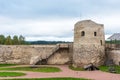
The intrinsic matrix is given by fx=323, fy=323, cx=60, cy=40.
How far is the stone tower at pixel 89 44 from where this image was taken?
123 ft

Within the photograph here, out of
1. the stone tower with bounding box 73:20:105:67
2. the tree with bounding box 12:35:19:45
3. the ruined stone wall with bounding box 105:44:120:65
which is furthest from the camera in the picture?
the tree with bounding box 12:35:19:45

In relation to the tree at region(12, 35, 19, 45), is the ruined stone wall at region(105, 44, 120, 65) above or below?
below

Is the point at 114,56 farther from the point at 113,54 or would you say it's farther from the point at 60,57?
the point at 60,57

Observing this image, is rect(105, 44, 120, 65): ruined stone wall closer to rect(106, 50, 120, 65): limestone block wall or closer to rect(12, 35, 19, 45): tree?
rect(106, 50, 120, 65): limestone block wall

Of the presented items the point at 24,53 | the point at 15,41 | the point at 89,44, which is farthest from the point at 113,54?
the point at 15,41

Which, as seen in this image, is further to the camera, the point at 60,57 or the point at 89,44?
the point at 60,57

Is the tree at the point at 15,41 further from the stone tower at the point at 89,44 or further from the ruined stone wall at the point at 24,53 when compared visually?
the stone tower at the point at 89,44

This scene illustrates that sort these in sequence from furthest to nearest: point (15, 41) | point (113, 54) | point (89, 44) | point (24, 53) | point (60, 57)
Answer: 1. point (15, 41)
2. point (24, 53)
3. point (60, 57)
4. point (113, 54)
5. point (89, 44)

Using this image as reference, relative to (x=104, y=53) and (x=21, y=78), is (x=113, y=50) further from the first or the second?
(x=21, y=78)

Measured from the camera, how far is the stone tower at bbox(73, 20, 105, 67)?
37438 mm

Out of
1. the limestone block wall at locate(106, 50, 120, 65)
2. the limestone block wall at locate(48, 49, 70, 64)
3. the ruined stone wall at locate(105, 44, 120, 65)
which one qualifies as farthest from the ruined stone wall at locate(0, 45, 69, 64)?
the limestone block wall at locate(106, 50, 120, 65)

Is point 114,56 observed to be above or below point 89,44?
below

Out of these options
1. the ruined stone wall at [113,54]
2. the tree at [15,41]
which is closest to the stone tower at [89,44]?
the ruined stone wall at [113,54]

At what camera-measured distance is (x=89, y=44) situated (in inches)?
1481
